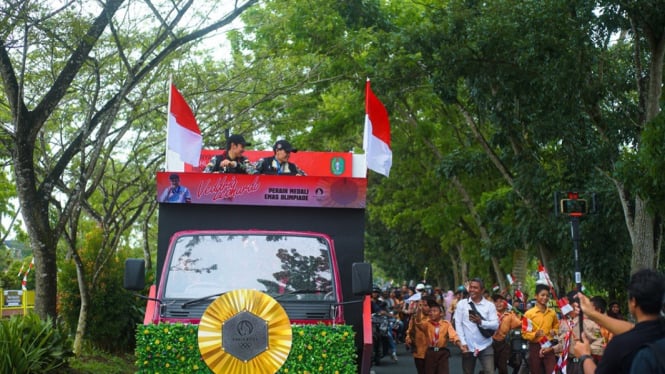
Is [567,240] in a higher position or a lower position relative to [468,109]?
lower

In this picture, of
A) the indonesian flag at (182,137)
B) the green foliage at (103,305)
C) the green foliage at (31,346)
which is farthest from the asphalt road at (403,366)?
the indonesian flag at (182,137)

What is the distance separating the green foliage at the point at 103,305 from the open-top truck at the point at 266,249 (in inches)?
347

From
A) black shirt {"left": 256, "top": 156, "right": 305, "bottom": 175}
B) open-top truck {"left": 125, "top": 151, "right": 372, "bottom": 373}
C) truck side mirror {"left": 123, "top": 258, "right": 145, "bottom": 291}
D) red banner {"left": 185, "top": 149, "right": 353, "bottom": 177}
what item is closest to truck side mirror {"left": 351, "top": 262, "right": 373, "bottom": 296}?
open-top truck {"left": 125, "top": 151, "right": 372, "bottom": 373}

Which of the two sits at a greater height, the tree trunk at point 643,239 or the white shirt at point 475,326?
the tree trunk at point 643,239

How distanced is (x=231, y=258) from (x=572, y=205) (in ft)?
18.0

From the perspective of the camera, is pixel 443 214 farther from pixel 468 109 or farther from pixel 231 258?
pixel 231 258

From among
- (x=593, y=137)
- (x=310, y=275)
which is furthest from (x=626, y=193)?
(x=310, y=275)

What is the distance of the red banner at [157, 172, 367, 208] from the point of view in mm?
9367

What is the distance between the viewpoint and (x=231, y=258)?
862cm

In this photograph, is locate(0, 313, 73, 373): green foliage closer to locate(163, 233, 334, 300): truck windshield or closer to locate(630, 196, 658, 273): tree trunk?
locate(163, 233, 334, 300): truck windshield

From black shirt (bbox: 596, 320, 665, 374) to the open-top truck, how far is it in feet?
11.4

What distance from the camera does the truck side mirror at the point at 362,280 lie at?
8180mm

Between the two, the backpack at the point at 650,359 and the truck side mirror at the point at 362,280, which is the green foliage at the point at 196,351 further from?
the backpack at the point at 650,359

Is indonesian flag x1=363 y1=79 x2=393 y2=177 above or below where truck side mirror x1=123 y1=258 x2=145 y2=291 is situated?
above
